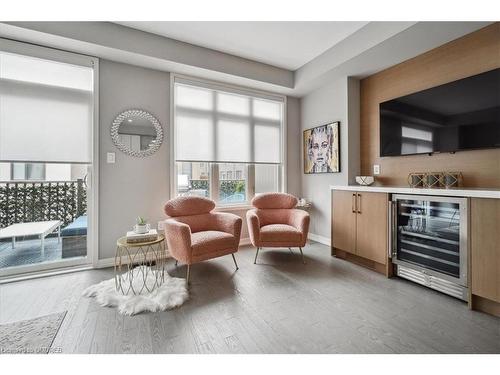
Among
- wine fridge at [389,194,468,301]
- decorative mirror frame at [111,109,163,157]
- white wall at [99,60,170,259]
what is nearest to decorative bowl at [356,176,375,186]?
wine fridge at [389,194,468,301]

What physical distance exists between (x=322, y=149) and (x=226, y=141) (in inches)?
62.6

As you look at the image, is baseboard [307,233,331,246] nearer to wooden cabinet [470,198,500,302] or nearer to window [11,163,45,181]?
wooden cabinet [470,198,500,302]

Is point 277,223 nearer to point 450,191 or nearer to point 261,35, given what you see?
point 450,191

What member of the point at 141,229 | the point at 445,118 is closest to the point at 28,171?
the point at 141,229

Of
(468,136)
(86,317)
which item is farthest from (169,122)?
(468,136)

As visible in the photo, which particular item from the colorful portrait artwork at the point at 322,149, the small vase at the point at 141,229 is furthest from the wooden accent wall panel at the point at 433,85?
the small vase at the point at 141,229

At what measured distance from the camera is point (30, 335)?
1602 millimetres

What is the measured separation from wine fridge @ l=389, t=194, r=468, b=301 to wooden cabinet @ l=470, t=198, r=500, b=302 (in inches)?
2.3

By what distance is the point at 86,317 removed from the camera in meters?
1.83

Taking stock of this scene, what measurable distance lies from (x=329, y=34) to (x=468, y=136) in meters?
1.92

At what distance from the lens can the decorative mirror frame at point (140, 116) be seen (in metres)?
2.97

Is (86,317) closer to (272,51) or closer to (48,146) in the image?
(48,146)
